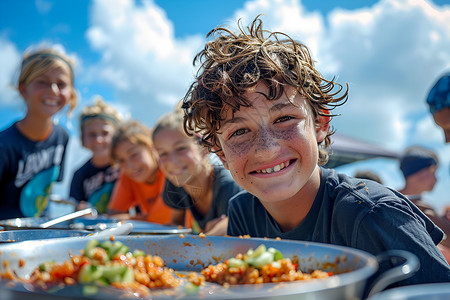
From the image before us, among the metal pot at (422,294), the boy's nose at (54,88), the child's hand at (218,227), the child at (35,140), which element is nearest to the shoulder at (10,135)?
the child at (35,140)

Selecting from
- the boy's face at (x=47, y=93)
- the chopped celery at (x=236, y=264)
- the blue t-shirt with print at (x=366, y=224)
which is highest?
the boy's face at (x=47, y=93)

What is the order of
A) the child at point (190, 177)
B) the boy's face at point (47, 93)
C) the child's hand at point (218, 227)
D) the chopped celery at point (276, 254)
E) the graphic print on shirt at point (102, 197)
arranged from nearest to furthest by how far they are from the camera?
1. the chopped celery at point (276, 254)
2. the child's hand at point (218, 227)
3. the child at point (190, 177)
4. the boy's face at point (47, 93)
5. the graphic print on shirt at point (102, 197)

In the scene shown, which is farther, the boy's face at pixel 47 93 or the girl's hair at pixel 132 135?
the girl's hair at pixel 132 135

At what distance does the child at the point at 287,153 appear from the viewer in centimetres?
140

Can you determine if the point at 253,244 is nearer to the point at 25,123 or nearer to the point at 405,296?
the point at 405,296

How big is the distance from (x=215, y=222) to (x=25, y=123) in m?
2.40

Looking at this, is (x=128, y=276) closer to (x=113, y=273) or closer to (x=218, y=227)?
(x=113, y=273)

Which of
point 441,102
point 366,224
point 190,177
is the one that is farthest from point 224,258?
point 190,177

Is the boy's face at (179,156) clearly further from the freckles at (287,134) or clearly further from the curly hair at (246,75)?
the freckles at (287,134)

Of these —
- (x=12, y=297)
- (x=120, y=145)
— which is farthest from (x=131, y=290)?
(x=120, y=145)

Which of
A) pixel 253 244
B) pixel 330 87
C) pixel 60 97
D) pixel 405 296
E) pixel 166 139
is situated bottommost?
pixel 405 296

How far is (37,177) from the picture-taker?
389cm

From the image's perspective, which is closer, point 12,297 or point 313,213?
point 12,297

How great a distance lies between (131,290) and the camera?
0.77 m
